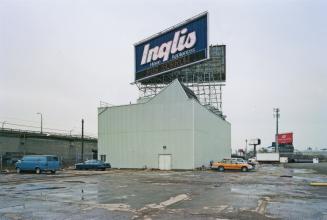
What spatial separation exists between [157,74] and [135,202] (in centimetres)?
4097

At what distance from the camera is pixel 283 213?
12.6 m

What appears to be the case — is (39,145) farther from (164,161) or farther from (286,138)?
(286,138)

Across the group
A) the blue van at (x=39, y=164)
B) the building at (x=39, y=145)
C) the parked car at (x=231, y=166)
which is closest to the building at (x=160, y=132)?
the parked car at (x=231, y=166)

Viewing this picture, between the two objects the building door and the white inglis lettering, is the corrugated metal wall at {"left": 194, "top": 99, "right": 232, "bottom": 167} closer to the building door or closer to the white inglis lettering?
the building door

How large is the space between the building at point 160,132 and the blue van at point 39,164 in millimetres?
14931

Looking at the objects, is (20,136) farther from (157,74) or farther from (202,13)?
(202,13)

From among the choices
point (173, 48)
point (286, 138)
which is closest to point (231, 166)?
point (173, 48)

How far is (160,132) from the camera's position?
51906 mm

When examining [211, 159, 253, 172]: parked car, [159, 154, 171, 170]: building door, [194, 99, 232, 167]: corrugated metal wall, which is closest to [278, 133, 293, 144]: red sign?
[194, 99, 232, 167]: corrugated metal wall

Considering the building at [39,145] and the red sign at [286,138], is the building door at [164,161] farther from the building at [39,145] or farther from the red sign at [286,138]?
the red sign at [286,138]

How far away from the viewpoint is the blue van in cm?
3991

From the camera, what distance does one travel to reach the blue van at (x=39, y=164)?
131 feet

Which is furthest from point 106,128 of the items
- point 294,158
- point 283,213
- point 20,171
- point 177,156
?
point 294,158

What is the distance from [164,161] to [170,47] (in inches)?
616
